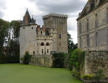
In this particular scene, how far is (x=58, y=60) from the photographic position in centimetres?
3144

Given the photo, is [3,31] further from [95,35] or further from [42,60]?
[95,35]

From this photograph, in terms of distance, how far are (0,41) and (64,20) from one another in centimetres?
1690

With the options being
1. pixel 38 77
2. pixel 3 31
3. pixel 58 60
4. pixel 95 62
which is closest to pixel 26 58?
pixel 3 31

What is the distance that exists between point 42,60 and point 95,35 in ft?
59.1

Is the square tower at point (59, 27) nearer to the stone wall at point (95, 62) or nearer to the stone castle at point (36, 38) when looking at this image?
the stone castle at point (36, 38)

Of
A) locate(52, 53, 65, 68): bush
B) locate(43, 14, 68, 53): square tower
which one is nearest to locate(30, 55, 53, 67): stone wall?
locate(52, 53, 65, 68): bush

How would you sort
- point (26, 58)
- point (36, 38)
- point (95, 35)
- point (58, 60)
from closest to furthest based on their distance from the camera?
point (95, 35), point (58, 60), point (26, 58), point (36, 38)

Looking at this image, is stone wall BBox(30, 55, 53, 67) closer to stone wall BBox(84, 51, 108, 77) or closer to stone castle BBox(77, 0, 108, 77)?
stone castle BBox(77, 0, 108, 77)

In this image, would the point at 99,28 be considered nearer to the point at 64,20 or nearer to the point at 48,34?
the point at 48,34

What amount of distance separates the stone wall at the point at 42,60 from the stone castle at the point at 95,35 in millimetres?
11025

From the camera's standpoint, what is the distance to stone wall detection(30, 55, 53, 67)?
32675mm

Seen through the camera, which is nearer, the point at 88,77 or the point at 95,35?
the point at 88,77

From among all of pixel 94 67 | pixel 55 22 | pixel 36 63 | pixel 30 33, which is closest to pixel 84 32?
pixel 94 67

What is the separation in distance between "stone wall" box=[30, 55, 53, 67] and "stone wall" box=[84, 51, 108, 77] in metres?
17.4
